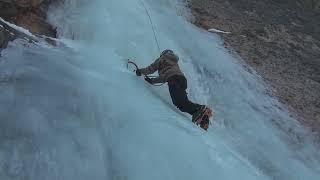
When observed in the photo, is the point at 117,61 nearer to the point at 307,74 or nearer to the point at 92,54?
the point at 92,54

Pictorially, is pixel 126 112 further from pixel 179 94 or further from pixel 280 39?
pixel 280 39

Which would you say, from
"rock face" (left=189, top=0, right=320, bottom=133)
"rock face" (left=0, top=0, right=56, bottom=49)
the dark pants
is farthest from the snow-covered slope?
"rock face" (left=189, top=0, right=320, bottom=133)

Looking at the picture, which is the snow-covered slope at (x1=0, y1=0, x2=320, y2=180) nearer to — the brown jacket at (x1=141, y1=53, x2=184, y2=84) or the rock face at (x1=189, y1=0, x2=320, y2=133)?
the brown jacket at (x1=141, y1=53, x2=184, y2=84)

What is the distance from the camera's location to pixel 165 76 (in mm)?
8227

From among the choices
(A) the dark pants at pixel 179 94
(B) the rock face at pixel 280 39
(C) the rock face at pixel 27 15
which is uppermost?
(A) the dark pants at pixel 179 94

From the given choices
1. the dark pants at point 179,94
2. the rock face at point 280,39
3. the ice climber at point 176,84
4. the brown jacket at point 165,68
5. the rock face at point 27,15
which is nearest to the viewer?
the ice climber at point 176,84

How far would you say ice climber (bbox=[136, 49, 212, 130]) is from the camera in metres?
7.99

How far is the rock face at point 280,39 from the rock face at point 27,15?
3919mm

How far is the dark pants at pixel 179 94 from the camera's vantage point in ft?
26.6

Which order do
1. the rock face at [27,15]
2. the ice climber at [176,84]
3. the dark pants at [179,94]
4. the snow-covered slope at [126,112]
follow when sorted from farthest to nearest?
the rock face at [27,15], the dark pants at [179,94], the ice climber at [176,84], the snow-covered slope at [126,112]

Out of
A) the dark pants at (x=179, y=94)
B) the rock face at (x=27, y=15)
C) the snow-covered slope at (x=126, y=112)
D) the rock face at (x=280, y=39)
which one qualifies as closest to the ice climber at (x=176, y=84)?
the dark pants at (x=179, y=94)

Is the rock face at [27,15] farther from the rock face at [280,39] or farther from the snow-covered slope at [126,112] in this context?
the rock face at [280,39]

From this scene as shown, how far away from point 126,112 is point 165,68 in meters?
1.25

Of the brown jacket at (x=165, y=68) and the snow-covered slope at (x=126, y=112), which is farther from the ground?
the brown jacket at (x=165, y=68)
